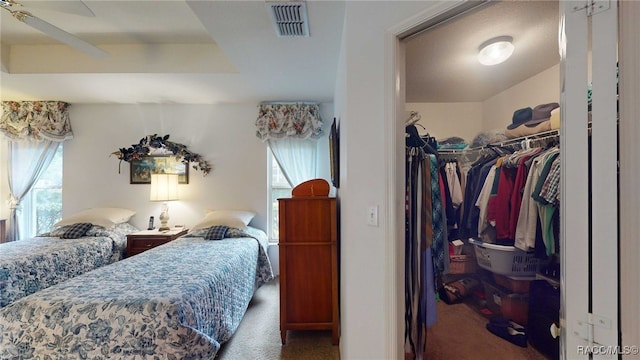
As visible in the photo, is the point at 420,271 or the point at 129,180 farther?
the point at 129,180

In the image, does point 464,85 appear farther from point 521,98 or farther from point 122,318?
point 122,318

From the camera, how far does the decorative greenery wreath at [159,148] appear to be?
3781 mm

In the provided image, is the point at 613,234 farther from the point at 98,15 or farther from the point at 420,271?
the point at 98,15

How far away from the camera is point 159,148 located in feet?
12.8

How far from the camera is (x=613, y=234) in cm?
77

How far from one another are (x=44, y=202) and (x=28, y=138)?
0.95 metres

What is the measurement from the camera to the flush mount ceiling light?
1.27 meters

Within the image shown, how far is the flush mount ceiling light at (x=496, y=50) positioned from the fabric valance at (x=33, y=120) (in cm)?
509

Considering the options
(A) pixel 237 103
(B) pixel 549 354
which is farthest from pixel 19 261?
(B) pixel 549 354

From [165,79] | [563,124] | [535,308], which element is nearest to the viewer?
[563,124]

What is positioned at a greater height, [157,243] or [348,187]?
[348,187]

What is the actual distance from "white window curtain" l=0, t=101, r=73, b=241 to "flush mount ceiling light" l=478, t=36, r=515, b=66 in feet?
16.7

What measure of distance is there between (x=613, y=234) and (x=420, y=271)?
871mm

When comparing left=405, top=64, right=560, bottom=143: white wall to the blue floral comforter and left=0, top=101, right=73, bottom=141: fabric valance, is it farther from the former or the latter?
left=0, top=101, right=73, bottom=141: fabric valance
